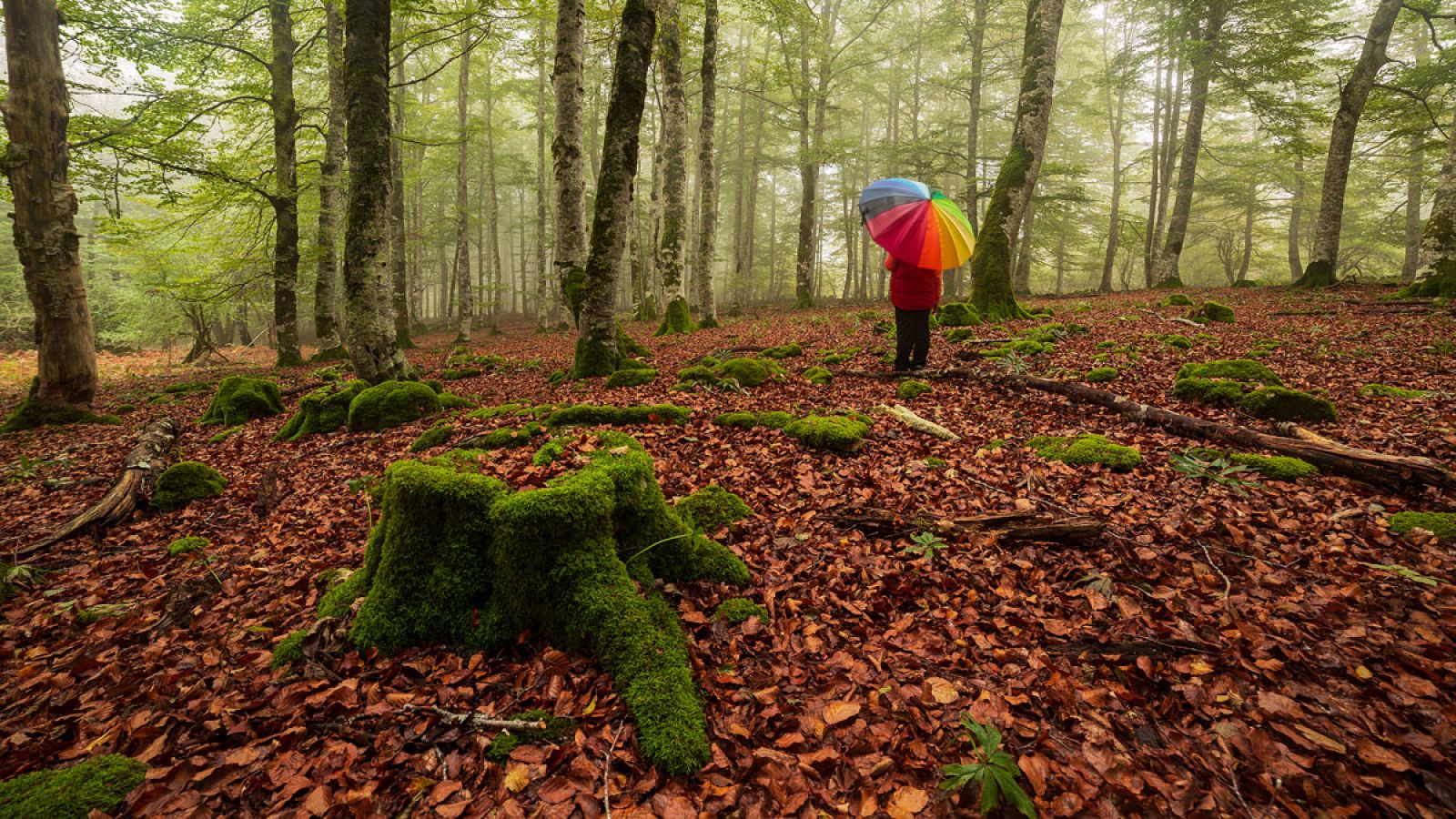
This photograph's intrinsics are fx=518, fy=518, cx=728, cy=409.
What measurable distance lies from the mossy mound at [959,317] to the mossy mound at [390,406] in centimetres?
992

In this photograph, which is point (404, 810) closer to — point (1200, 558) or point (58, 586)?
point (58, 586)

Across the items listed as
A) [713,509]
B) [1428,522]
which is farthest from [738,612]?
[1428,522]

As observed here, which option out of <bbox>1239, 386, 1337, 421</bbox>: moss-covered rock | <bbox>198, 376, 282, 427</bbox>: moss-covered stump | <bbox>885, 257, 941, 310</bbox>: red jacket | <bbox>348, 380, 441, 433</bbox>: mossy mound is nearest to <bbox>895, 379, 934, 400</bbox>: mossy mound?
<bbox>885, 257, 941, 310</bbox>: red jacket

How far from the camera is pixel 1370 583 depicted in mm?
2873

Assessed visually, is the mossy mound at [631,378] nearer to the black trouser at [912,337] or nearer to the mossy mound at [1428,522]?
the black trouser at [912,337]

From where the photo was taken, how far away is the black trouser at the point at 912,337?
791cm

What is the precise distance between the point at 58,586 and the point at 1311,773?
7.28m

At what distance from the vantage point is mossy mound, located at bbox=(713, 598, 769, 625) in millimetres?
3064

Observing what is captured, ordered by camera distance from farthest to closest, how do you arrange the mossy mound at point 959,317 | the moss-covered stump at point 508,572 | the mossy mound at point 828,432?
the mossy mound at point 959,317 → the mossy mound at point 828,432 → the moss-covered stump at point 508,572

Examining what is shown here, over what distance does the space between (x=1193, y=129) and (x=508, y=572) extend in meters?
24.8

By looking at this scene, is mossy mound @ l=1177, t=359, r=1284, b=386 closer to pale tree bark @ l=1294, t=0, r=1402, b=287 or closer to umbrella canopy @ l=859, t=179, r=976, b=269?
umbrella canopy @ l=859, t=179, r=976, b=269

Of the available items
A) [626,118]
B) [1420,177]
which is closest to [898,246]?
[626,118]

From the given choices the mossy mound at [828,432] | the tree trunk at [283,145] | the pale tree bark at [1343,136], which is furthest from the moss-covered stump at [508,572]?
the pale tree bark at [1343,136]

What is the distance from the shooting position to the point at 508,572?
2.85 meters
